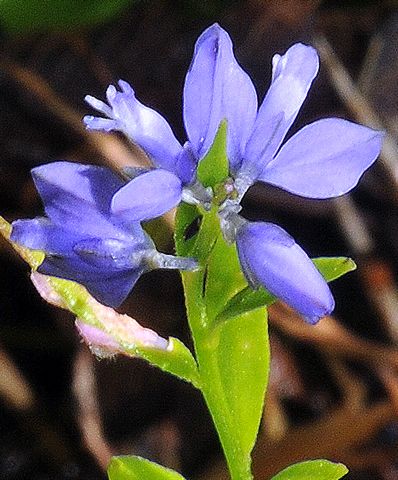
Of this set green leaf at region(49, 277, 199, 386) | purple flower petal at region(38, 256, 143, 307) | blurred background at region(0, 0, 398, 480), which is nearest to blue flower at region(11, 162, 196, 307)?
purple flower petal at region(38, 256, 143, 307)

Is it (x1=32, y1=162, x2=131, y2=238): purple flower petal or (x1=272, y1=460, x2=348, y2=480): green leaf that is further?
(x1=272, y1=460, x2=348, y2=480): green leaf

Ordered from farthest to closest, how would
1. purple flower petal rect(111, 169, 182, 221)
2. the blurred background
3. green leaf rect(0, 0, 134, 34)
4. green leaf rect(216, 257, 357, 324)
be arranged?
green leaf rect(0, 0, 134, 34)
the blurred background
green leaf rect(216, 257, 357, 324)
purple flower petal rect(111, 169, 182, 221)

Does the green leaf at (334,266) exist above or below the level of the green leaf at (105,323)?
below

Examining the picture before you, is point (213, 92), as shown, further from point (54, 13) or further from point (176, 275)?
point (54, 13)

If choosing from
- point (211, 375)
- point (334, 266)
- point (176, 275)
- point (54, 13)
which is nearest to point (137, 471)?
point (211, 375)

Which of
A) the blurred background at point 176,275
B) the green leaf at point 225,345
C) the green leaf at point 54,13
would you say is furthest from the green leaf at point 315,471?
the green leaf at point 54,13

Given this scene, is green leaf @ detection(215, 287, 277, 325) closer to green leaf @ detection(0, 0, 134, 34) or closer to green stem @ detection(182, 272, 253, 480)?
green stem @ detection(182, 272, 253, 480)

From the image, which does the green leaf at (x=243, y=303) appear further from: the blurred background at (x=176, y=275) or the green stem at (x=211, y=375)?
the blurred background at (x=176, y=275)
